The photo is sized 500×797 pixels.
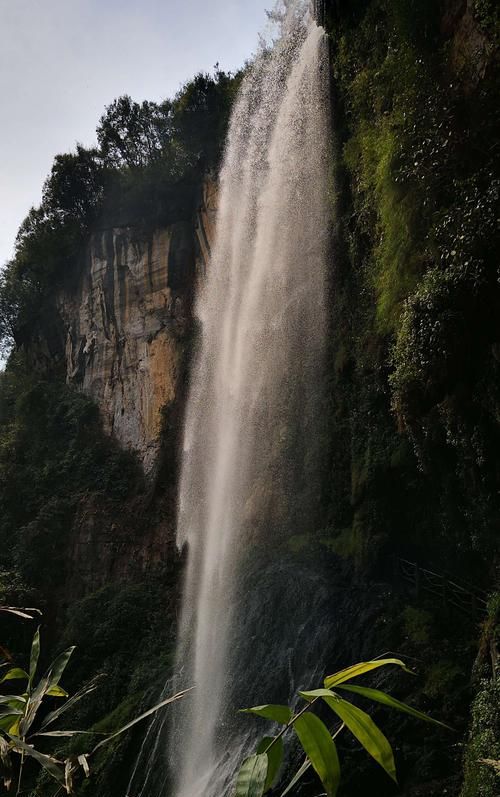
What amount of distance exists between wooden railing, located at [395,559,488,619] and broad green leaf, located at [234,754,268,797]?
742 centimetres

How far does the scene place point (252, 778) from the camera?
881mm

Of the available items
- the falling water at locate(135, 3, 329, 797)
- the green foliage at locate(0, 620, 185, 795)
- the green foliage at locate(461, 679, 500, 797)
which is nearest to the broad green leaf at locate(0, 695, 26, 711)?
the green foliage at locate(0, 620, 185, 795)

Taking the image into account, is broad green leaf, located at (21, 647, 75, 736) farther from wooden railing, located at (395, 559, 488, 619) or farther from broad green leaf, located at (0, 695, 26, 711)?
wooden railing, located at (395, 559, 488, 619)

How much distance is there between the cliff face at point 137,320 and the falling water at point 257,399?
6.25ft

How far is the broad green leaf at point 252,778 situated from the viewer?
86 cm

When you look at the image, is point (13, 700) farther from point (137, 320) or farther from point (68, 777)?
point (137, 320)

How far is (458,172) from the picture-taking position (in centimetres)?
648

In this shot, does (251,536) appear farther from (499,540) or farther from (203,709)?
(499,540)

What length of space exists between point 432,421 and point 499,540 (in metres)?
1.78

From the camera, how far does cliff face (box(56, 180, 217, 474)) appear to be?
18.1 metres

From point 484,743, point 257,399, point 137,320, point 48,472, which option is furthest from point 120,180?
point 484,743

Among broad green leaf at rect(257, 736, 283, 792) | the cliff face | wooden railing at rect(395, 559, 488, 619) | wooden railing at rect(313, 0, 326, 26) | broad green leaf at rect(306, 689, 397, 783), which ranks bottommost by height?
wooden railing at rect(395, 559, 488, 619)

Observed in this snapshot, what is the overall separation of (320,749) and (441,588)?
838 centimetres

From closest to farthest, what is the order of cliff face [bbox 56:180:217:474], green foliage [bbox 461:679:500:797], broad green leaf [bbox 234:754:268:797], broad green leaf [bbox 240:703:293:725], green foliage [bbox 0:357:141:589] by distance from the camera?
broad green leaf [bbox 234:754:268:797], broad green leaf [bbox 240:703:293:725], green foliage [bbox 461:679:500:797], green foliage [bbox 0:357:141:589], cliff face [bbox 56:180:217:474]
